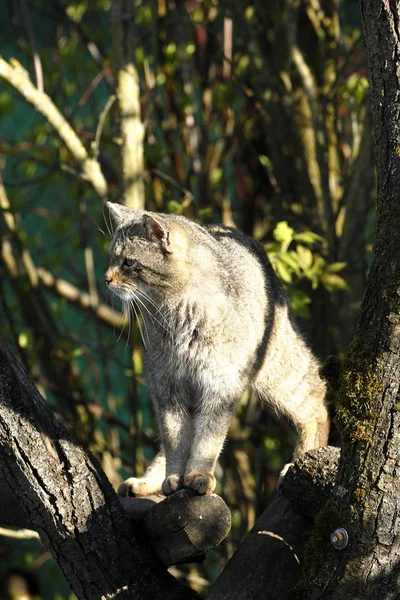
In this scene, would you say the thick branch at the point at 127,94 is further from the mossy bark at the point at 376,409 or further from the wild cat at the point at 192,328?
the mossy bark at the point at 376,409

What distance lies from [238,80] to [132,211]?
5.86 ft

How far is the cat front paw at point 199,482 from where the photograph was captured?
8.93 ft

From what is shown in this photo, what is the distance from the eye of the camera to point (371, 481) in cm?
220

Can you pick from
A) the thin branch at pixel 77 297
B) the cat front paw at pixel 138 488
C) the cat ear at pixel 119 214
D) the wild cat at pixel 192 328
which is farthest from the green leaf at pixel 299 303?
the thin branch at pixel 77 297

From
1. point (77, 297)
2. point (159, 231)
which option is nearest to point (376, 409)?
point (159, 231)

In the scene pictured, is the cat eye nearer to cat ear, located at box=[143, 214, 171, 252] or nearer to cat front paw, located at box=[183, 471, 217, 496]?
cat ear, located at box=[143, 214, 171, 252]

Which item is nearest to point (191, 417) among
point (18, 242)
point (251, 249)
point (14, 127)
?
point (251, 249)

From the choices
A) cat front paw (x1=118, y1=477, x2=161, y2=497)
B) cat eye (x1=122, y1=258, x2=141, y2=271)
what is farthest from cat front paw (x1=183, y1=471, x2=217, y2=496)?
cat eye (x1=122, y1=258, x2=141, y2=271)

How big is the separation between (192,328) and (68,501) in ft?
2.52

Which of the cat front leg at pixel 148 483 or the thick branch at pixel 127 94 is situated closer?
the cat front leg at pixel 148 483

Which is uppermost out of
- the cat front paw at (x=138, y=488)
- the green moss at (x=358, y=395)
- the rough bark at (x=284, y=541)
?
the green moss at (x=358, y=395)

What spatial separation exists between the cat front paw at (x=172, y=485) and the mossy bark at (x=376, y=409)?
679 millimetres

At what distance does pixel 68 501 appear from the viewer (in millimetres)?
2527

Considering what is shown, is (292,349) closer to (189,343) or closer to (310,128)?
(189,343)
